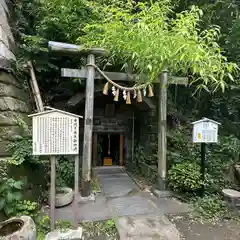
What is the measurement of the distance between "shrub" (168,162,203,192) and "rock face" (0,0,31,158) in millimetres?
3085

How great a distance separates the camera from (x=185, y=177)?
3.76 metres

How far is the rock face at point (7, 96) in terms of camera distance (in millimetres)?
2830

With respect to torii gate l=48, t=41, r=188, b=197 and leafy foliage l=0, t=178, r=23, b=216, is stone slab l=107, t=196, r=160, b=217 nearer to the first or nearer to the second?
torii gate l=48, t=41, r=188, b=197

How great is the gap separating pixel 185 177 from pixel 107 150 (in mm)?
4273

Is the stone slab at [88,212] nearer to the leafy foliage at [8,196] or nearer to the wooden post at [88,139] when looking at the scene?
the wooden post at [88,139]

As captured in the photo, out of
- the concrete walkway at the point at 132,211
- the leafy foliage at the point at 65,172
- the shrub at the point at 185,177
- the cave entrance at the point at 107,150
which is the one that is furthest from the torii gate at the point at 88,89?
the cave entrance at the point at 107,150

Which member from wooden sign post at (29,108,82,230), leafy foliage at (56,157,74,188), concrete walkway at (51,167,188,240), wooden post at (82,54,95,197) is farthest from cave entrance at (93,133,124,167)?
wooden sign post at (29,108,82,230)

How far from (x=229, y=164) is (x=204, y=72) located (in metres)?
3.12

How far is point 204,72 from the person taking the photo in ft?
8.79

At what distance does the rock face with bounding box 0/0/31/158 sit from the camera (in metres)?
2.83

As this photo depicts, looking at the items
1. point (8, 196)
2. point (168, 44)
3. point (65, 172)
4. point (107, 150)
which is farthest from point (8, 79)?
point (107, 150)

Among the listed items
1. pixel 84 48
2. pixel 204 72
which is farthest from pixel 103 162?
pixel 204 72

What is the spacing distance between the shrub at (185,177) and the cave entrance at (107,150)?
3.00 metres

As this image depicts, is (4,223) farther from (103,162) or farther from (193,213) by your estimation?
(103,162)
